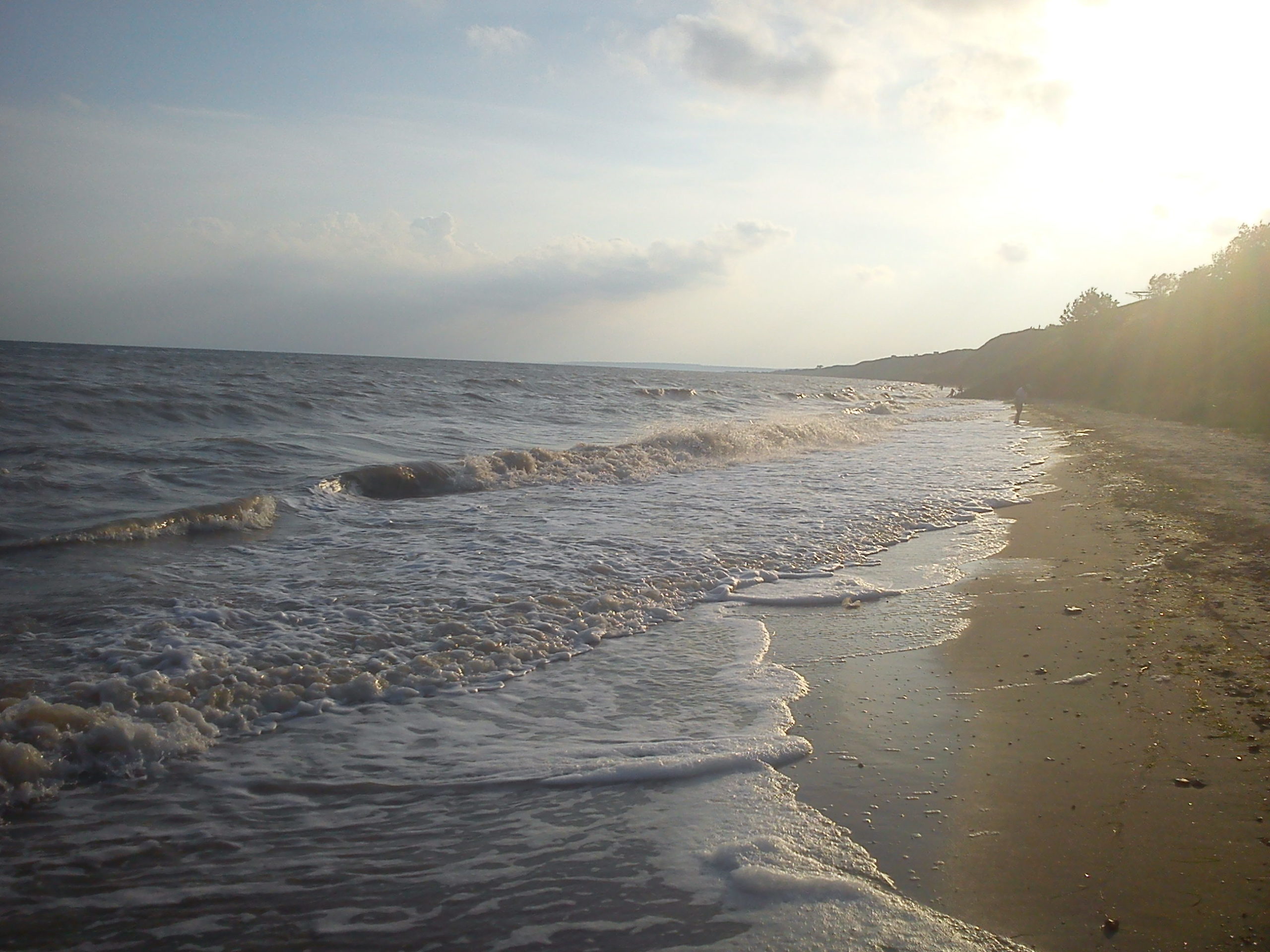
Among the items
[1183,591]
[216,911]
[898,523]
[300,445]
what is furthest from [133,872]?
[300,445]

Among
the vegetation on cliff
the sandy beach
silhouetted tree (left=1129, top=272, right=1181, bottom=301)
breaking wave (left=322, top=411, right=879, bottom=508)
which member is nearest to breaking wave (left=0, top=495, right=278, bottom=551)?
breaking wave (left=322, top=411, right=879, bottom=508)

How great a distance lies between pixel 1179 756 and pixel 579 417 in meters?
22.9

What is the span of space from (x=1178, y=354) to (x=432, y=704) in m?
39.4

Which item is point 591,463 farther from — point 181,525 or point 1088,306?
point 1088,306

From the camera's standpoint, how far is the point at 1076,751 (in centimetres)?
352

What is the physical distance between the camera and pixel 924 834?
9.50 feet

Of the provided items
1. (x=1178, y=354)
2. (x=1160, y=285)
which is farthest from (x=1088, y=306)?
(x=1178, y=354)

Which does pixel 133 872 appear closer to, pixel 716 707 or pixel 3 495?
pixel 716 707

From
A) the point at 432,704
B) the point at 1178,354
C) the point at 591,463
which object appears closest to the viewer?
the point at 432,704

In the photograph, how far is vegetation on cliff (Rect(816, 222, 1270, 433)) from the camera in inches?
925

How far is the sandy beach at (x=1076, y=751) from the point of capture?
250cm

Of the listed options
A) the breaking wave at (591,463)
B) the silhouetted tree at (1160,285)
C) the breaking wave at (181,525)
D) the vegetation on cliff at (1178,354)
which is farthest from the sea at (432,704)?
the silhouetted tree at (1160,285)

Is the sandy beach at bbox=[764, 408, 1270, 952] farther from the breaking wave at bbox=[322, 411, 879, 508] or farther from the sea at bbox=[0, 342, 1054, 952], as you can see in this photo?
the breaking wave at bbox=[322, 411, 879, 508]

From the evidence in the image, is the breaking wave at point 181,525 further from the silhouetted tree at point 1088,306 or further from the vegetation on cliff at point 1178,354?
the silhouetted tree at point 1088,306
